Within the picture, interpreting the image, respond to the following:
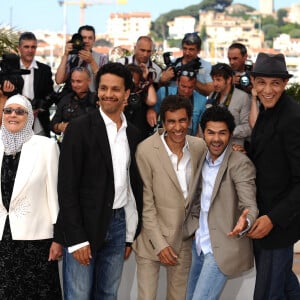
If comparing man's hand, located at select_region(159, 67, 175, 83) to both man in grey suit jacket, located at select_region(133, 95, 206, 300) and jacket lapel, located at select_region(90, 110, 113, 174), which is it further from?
jacket lapel, located at select_region(90, 110, 113, 174)

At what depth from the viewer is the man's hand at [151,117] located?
18.8 feet

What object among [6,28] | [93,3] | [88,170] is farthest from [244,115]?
[93,3]

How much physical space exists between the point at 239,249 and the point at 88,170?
2.85ft

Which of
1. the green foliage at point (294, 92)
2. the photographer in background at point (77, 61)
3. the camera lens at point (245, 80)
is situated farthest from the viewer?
the green foliage at point (294, 92)

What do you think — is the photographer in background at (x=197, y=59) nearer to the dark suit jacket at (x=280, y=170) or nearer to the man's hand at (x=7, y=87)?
the man's hand at (x=7, y=87)

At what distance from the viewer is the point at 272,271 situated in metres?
3.54

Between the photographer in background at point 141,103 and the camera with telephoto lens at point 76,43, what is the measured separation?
0.74 m

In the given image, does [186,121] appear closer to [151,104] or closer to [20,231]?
[20,231]

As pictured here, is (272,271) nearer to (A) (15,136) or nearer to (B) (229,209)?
(B) (229,209)

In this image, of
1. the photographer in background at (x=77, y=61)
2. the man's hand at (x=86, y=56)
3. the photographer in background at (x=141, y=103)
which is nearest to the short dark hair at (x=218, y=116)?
the photographer in background at (x=141, y=103)

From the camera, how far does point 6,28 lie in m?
7.57

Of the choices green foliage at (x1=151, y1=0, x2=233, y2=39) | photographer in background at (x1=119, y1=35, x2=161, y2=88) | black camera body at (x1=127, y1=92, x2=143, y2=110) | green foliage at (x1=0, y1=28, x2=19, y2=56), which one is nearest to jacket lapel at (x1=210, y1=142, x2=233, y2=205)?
black camera body at (x1=127, y1=92, x2=143, y2=110)

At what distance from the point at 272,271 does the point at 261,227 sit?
0.26m

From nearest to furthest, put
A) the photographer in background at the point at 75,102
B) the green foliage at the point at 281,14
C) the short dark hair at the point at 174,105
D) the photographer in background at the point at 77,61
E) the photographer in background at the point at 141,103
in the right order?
the short dark hair at the point at 174,105 → the photographer in background at the point at 75,102 → the photographer in background at the point at 141,103 → the photographer in background at the point at 77,61 → the green foliage at the point at 281,14
